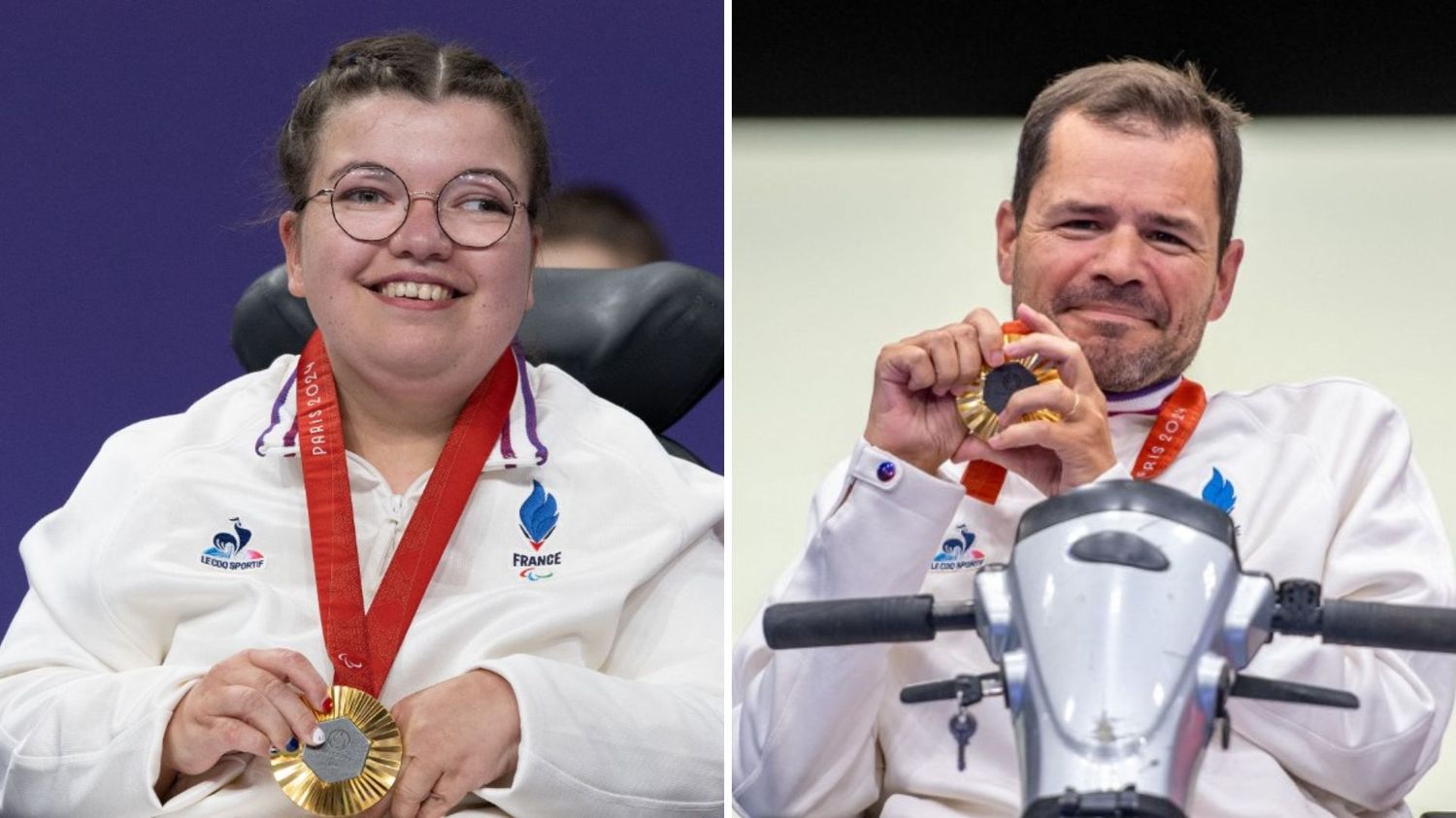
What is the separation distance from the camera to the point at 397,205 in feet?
5.83

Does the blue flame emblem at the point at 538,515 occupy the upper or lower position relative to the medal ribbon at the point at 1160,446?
lower

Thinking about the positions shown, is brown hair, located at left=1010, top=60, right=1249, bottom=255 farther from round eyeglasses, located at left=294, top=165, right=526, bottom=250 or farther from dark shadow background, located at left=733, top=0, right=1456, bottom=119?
round eyeglasses, located at left=294, top=165, right=526, bottom=250

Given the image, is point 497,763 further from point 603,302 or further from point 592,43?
point 592,43

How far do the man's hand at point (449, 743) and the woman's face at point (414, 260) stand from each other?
0.37 metres

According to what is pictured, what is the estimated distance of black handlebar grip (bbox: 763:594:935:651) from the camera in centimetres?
101

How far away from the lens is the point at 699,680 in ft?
5.91

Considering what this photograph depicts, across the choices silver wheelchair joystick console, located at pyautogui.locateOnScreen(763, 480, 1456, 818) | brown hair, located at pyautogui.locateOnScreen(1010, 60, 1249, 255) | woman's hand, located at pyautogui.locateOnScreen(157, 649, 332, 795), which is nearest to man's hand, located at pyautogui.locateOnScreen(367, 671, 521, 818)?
woman's hand, located at pyautogui.locateOnScreen(157, 649, 332, 795)

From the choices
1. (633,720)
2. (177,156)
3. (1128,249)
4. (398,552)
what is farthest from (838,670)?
(177,156)

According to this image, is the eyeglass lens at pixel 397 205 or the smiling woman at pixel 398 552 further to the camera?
the eyeglass lens at pixel 397 205

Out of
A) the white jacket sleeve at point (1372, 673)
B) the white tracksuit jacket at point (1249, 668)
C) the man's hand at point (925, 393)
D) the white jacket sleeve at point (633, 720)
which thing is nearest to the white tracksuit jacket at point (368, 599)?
the white jacket sleeve at point (633, 720)

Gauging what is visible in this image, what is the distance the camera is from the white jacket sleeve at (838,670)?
1.63 meters

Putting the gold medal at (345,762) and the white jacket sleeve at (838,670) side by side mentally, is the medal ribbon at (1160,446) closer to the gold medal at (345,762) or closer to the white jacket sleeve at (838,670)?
the white jacket sleeve at (838,670)

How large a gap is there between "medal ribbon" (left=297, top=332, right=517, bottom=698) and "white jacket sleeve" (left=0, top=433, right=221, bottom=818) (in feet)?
0.48

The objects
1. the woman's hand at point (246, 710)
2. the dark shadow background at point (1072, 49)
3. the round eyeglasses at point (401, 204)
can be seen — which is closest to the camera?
the woman's hand at point (246, 710)
